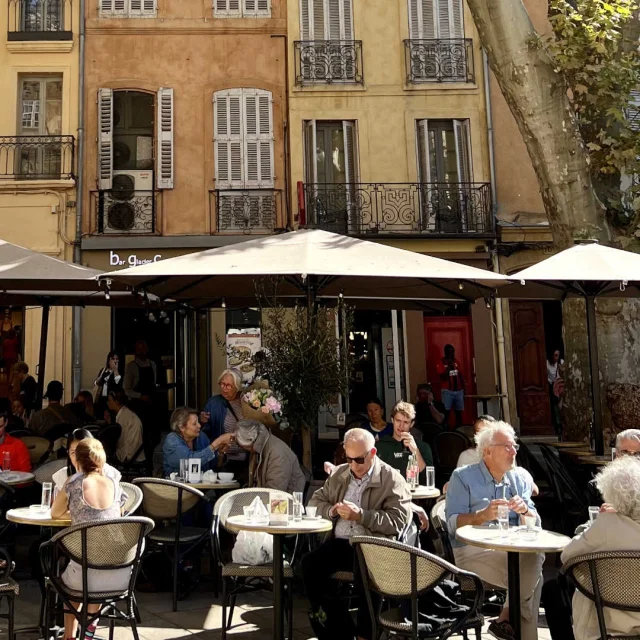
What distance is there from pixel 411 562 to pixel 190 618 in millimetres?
2472

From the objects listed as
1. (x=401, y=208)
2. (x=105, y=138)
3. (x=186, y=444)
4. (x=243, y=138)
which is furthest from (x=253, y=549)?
(x=105, y=138)

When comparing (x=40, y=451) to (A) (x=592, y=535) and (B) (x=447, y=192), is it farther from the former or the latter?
(B) (x=447, y=192)

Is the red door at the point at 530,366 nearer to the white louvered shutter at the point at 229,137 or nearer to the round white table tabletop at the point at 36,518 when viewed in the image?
the white louvered shutter at the point at 229,137

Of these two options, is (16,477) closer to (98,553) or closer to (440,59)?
(98,553)

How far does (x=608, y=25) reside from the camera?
949cm

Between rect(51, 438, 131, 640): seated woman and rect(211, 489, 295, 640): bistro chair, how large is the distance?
72 centimetres

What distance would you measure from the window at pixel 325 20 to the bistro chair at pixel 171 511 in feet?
39.5

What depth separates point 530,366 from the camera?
1580cm

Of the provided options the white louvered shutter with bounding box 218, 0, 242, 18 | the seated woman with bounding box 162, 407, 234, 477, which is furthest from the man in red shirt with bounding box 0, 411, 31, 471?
the white louvered shutter with bounding box 218, 0, 242, 18

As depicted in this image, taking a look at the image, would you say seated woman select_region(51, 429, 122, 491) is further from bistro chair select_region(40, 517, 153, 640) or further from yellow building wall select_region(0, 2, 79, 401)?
yellow building wall select_region(0, 2, 79, 401)

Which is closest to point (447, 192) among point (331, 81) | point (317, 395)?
point (331, 81)

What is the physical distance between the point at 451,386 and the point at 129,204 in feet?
23.2

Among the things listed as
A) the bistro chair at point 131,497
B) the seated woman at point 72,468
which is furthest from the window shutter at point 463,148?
the seated woman at point 72,468

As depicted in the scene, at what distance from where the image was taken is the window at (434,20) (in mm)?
15953
